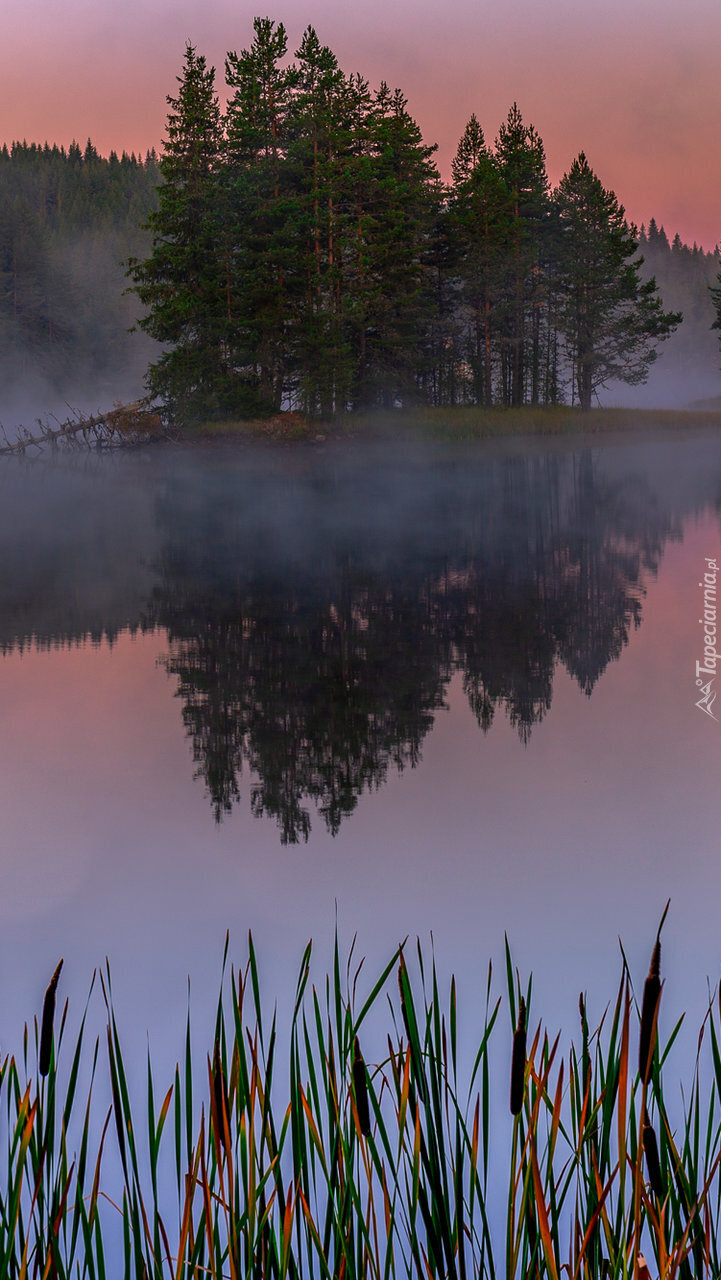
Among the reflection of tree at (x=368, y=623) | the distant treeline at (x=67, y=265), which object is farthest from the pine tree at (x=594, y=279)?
the reflection of tree at (x=368, y=623)

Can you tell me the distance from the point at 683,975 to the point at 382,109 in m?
51.2

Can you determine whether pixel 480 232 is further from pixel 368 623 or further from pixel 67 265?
pixel 67 265

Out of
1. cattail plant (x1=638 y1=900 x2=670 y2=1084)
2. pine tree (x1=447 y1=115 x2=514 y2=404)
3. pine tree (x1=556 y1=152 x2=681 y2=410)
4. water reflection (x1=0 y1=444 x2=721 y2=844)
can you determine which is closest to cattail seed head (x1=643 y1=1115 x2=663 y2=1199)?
cattail plant (x1=638 y1=900 x2=670 y2=1084)

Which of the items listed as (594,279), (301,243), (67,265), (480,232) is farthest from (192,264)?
(67,265)

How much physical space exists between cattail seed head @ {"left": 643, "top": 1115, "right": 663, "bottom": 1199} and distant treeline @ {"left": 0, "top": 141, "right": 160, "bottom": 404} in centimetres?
6558

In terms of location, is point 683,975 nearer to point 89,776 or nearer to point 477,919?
point 477,919

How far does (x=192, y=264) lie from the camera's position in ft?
152

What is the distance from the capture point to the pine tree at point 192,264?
44.5 meters

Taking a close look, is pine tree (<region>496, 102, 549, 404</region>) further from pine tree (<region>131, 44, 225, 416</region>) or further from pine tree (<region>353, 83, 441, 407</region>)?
pine tree (<region>131, 44, 225, 416</region>)

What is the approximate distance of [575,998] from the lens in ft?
16.4

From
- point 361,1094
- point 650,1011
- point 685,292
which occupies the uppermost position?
point 685,292

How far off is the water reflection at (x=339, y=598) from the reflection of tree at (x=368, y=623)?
3 centimetres

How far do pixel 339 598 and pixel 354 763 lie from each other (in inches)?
272

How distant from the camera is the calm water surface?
5758 mm
